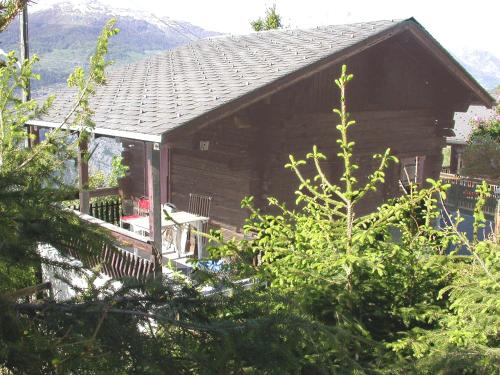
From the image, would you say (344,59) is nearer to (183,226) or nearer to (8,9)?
(183,226)

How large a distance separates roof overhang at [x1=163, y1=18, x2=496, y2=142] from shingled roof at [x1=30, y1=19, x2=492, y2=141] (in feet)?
0.16

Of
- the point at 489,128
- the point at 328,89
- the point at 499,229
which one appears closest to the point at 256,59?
the point at 328,89

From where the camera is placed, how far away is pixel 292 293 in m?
4.15

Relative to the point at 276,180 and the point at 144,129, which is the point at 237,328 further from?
the point at 276,180

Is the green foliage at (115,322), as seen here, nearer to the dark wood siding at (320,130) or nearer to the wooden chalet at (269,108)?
the wooden chalet at (269,108)

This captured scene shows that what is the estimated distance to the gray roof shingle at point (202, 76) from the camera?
884cm

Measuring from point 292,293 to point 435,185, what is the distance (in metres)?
1.37

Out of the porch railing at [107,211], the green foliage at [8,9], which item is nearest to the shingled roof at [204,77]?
the porch railing at [107,211]

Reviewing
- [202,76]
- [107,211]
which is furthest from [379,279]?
[107,211]

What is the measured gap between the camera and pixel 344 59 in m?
10.8

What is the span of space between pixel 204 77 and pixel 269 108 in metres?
1.47

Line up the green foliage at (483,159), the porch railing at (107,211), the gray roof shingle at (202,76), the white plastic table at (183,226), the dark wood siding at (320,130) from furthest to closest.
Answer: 1. the green foliage at (483,159)
2. the porch railing at (107,211)
3. the dark wood siding at (320,130)
4. the white plastic table at (183,226)
5. the gray roof shingle at (202,76)

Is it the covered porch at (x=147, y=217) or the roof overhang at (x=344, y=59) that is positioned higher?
the roof overhang at (x=344, y=59)

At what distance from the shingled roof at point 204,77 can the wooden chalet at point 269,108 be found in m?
0.04
